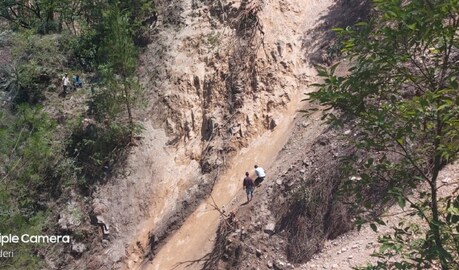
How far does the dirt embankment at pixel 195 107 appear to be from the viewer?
1397cm

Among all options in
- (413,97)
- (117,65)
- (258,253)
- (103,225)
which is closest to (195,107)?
(117,65)

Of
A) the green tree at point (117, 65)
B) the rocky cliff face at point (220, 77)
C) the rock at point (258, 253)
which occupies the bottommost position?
the rock at point (258, 253)

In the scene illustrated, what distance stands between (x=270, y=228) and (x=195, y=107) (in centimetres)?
595

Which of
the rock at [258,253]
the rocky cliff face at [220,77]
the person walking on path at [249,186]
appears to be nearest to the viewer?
the rock at [258,253]

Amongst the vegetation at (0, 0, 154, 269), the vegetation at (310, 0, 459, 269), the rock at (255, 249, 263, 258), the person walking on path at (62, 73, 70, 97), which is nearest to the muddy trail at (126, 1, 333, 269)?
the rock at (255, 249, 263, 258)

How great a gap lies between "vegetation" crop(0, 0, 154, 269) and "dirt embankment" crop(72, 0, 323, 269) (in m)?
1.06

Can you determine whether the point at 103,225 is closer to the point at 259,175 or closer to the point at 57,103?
the point at 259,175

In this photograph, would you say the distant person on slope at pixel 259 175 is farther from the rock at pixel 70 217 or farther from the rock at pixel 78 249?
the rock at pixel 70 217

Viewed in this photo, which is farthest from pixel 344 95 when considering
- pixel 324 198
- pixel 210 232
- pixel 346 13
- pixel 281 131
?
pixel 346 13

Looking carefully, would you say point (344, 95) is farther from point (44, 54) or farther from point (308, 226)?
point (44, 54)

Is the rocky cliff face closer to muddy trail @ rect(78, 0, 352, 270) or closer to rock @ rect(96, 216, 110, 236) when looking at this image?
muddy trail @ rect(78, 0, 352, 270)

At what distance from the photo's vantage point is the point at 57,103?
1725 centimetres

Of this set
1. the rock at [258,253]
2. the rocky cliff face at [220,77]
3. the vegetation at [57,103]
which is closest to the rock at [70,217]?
the vegetation at [57,103]

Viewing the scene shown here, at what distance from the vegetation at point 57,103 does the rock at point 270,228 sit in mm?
5519
